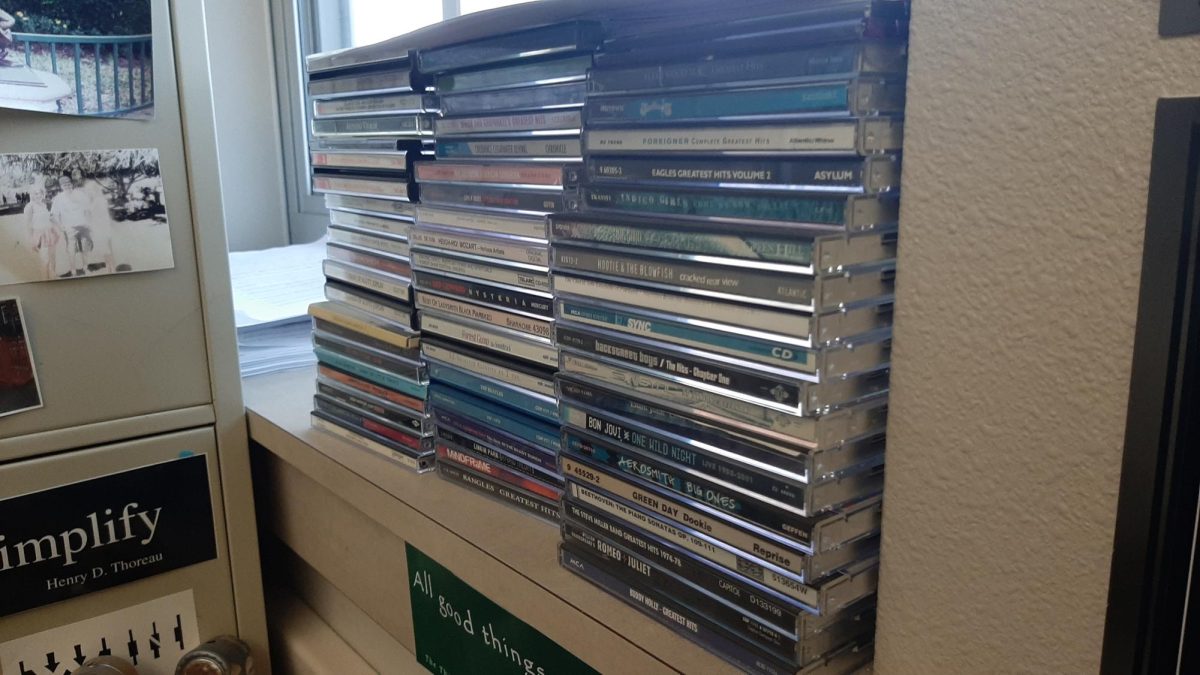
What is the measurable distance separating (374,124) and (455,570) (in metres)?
0.43

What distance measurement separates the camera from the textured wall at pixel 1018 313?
34 cm

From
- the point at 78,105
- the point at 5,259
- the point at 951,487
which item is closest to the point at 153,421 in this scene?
the point at 5,259

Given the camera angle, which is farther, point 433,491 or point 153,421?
point 153,421

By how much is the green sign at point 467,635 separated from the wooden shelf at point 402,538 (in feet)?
0.08

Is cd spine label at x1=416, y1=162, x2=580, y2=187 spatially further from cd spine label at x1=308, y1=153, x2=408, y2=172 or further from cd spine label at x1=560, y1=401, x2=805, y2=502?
cd spine label at x1=560, y1=401, x2=805, y2=502

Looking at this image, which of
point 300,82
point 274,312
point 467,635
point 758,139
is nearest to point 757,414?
point 758,139

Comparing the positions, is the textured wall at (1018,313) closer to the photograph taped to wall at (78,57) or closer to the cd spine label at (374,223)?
the cd spine label at (374,223)

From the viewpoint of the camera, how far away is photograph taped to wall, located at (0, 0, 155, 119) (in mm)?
807

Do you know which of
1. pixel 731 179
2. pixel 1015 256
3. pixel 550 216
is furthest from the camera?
pixel 550 216

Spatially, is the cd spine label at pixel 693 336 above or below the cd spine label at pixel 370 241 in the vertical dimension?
below

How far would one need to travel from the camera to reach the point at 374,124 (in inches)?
33.2

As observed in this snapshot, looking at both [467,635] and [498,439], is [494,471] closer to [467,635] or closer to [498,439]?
[498,439]

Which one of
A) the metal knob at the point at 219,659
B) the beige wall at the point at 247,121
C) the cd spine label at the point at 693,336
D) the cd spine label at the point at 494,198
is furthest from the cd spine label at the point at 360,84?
the beige wall at the point at 247,121

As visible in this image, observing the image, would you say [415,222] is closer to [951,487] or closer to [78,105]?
[78,105]
